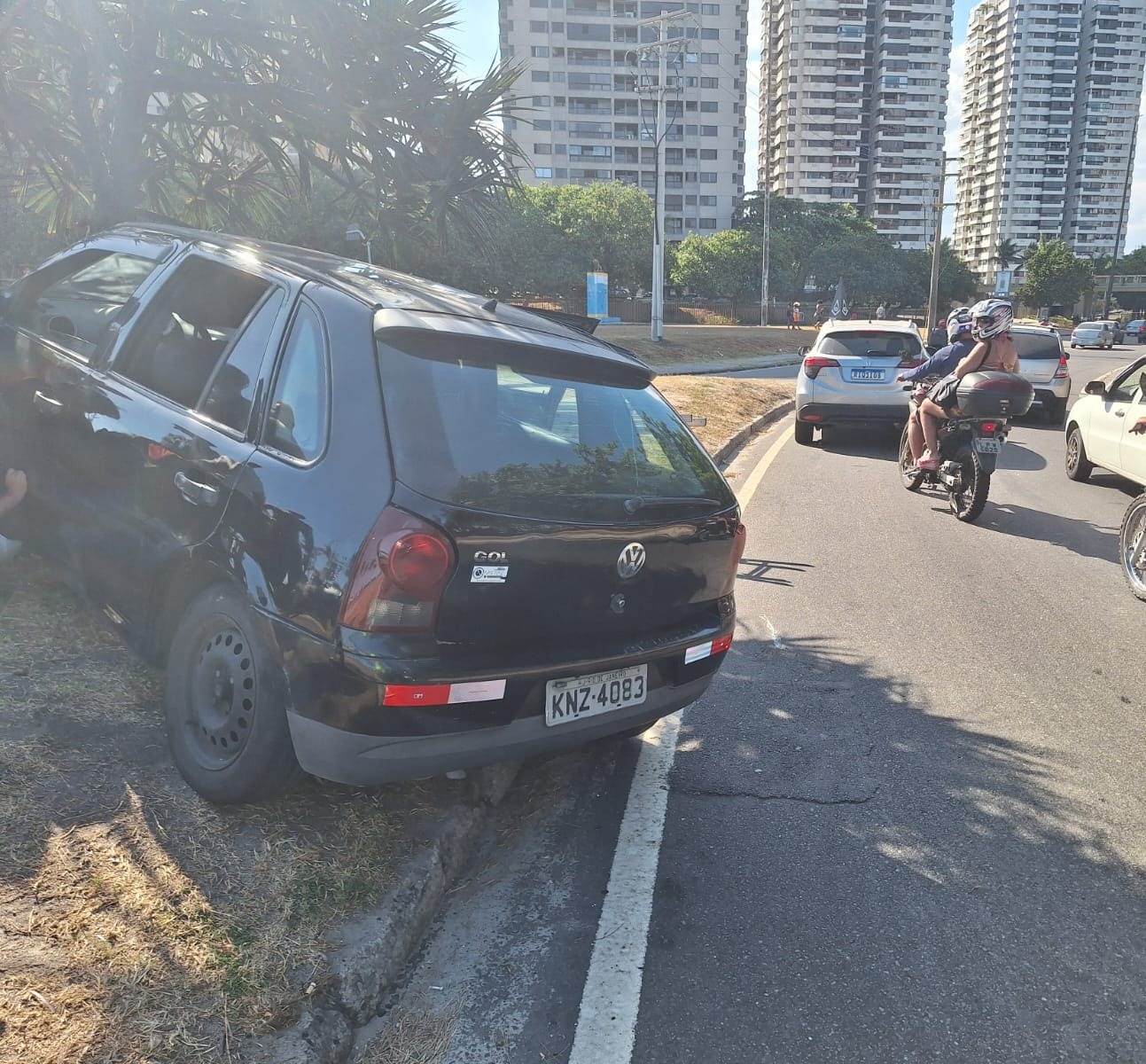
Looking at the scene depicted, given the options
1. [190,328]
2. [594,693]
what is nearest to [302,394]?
[190,328]

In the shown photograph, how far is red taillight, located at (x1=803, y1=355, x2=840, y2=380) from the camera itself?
12.7 m

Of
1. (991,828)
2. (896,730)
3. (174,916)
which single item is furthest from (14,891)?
(896,730)

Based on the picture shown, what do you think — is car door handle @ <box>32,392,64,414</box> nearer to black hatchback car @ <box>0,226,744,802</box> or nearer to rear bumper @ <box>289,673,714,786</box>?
black hatchback car @ <box>0,226,744,802</box>

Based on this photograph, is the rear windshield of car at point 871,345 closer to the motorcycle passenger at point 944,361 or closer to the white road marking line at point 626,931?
the motorcycle passenger at point 944,361

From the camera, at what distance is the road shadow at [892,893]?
2.46m

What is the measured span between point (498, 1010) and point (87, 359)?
316cm

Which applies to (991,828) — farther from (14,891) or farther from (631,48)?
(631,48)

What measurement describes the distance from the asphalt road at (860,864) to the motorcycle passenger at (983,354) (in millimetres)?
3047

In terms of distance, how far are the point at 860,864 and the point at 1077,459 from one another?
9.15 meters

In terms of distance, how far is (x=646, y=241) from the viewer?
216ft

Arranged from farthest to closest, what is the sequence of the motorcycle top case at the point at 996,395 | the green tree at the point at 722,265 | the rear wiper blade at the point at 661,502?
the green tree at the point at 722,265
the motorcycle top case at the point at 996,395
the rear wiper blade at the point at 661,502

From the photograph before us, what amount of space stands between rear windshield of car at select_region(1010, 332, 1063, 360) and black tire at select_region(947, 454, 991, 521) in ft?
29.2

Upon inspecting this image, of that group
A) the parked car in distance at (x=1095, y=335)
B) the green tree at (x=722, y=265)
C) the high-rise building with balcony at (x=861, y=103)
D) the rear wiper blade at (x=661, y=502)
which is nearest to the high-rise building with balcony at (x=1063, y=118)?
the high-rise building with balcony at (x=861, y=103)

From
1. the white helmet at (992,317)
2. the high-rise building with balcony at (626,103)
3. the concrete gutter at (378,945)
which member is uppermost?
the high-rise building with balcony at (626,103)
